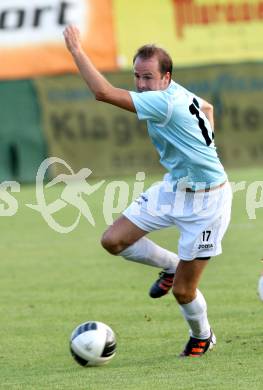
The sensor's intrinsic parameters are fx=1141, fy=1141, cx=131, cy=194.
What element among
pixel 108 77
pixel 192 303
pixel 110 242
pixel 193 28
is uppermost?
pixel 110 242

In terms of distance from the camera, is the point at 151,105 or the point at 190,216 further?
the point at 190,216

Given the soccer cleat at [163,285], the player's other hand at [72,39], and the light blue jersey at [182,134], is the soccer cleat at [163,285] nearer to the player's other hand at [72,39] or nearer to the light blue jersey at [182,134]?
the light blue jersey at [182,134]

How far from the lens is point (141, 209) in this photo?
25.9 ft

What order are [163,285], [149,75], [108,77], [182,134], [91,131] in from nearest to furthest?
[149,75]
[182,134]
[163,285]
[91,131]
[108,77]

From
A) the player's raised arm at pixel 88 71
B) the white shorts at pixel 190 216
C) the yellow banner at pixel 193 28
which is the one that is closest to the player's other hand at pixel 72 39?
the player's raised arm at pixel 88 71

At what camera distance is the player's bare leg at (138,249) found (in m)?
7.80

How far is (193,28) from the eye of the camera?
2350 centimetres

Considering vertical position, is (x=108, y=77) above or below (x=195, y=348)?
below

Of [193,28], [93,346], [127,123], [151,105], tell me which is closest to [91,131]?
[127,123]

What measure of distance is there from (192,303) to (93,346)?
822 millimetres

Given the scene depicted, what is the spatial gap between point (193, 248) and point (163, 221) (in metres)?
0.38

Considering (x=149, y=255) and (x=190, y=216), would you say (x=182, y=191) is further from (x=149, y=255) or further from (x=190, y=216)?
(x=149, y=255)

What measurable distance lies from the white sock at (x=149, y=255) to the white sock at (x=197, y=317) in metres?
0.62

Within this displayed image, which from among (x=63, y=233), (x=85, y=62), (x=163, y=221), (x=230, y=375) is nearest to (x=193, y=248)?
(x=163, y=221)
